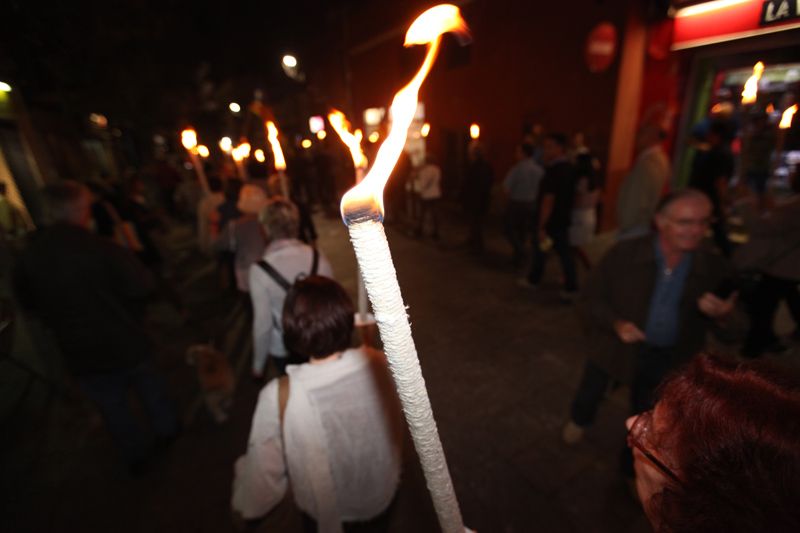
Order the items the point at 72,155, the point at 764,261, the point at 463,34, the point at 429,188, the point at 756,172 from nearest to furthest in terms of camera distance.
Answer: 1. the point at 463,34
2. the point at 764,261
3. the point at 756,172
4. the point at 429,188
5. the point at 72,155

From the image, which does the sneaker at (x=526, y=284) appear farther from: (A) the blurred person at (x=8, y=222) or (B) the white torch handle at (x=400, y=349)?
(A) the blurred person at (x=8, y=222)

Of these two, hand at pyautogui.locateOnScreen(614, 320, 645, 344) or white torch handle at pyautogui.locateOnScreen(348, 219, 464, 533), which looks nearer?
white torch handle at pyautogui.locateOnScreen(348, 219, 464, 533)

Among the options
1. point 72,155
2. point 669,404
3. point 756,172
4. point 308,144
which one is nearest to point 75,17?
point 669,404

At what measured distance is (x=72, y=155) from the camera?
32.5 feet

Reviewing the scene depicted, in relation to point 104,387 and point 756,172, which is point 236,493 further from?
point 756,172

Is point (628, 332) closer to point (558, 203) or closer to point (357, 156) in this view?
point (357, 156)

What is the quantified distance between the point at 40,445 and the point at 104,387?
1.52 metres

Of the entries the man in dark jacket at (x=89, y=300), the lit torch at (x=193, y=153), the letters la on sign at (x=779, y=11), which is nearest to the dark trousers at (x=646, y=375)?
the man in dark jacket at (x=89, y=300)

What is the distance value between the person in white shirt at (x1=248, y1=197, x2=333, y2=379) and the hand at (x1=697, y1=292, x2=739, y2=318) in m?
2.34

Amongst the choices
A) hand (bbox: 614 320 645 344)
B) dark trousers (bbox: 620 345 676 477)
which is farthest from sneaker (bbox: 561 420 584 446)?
hand (bbox: 614 320 645 344)

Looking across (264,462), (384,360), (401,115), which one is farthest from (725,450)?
(264,462)

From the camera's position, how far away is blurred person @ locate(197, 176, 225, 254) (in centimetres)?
508

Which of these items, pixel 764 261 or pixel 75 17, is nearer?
pixel 764 261

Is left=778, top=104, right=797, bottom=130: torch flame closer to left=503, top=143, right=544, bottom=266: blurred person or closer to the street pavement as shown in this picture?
the street pavement
